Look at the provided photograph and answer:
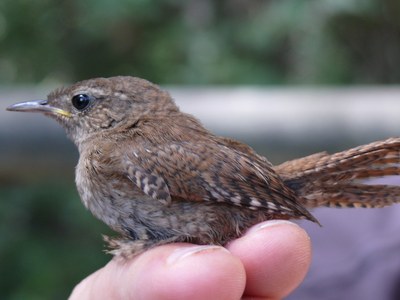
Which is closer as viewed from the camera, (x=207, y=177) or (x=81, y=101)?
(x=207, y=177)

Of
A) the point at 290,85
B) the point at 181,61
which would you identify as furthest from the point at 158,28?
the point at 290,85

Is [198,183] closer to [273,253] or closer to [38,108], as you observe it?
[273,253]

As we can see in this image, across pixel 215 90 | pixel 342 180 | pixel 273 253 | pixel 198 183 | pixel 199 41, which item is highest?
pixel 199 41

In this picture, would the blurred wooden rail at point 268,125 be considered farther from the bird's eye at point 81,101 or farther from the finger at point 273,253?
the finger at point 273,253

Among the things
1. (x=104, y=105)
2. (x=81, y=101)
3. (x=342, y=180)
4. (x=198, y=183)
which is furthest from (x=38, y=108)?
(x=342, y=180)

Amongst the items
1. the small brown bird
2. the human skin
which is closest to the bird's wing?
the small brown bird

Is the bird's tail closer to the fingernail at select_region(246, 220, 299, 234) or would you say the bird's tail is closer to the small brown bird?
the small brown bird

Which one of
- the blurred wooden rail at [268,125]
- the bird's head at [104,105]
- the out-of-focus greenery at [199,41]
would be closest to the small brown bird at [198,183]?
the bird's head at [104,105]
